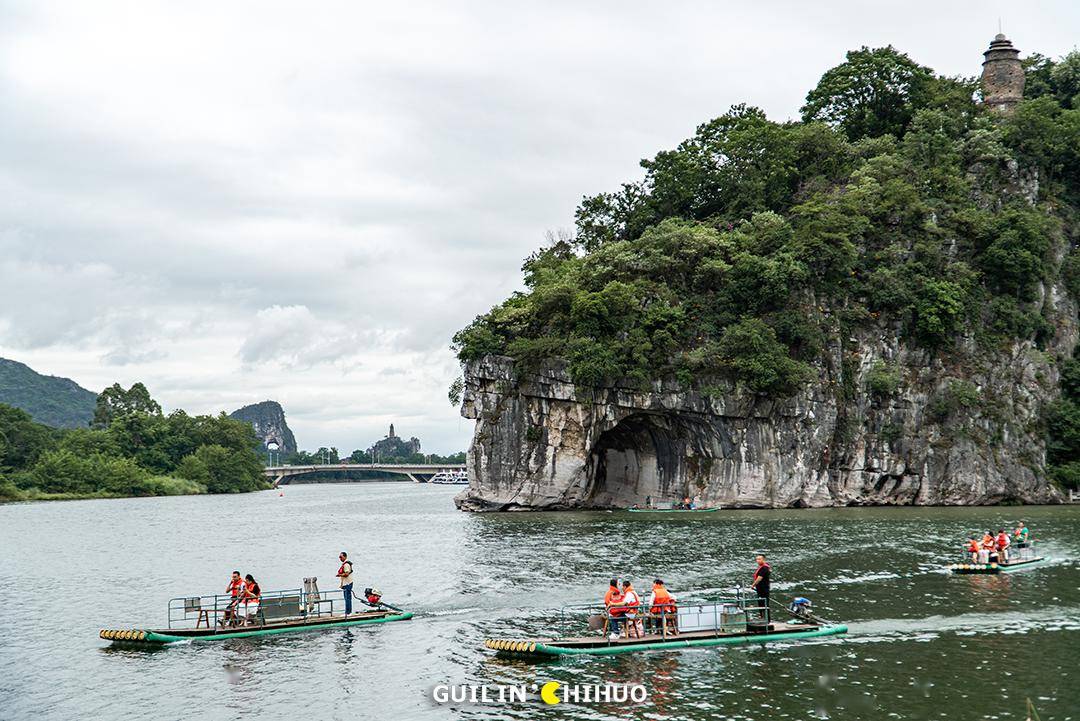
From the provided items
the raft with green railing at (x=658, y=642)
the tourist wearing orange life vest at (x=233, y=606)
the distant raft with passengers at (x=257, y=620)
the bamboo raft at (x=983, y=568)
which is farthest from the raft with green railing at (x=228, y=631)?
the bamboo raft at (x=983, y=568)

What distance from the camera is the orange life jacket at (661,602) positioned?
28.8 m

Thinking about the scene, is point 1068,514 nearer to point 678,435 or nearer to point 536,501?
point 678,435

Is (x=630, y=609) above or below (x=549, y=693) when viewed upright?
above

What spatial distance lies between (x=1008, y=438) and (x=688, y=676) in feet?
212

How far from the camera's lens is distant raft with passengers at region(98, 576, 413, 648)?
101 ft

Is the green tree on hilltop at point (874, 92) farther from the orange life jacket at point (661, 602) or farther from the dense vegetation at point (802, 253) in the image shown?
the orange life jacket at point (661, 602)

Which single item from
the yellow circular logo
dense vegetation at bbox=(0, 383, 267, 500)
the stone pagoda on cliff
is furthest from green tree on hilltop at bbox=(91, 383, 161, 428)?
the yellow circular logo

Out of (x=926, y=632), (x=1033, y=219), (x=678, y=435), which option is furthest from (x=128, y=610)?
(x=1033, y=219)

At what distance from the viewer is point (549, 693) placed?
77.5ft

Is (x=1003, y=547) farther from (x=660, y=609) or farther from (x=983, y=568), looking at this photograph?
(x=660, y=609)

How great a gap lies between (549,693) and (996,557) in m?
27.0

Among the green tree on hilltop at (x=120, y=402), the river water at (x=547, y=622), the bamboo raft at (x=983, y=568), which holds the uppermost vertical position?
the green tree on hilltop at (x=120, y=402)

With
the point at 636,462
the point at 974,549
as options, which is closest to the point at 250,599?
the point at 974,549

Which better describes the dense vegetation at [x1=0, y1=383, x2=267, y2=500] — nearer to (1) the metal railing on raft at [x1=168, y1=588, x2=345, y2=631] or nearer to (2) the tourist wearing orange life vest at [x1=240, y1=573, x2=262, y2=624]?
(1) the metal railing on raft at [x1=168, y1=588, x2=345, y2=631]
